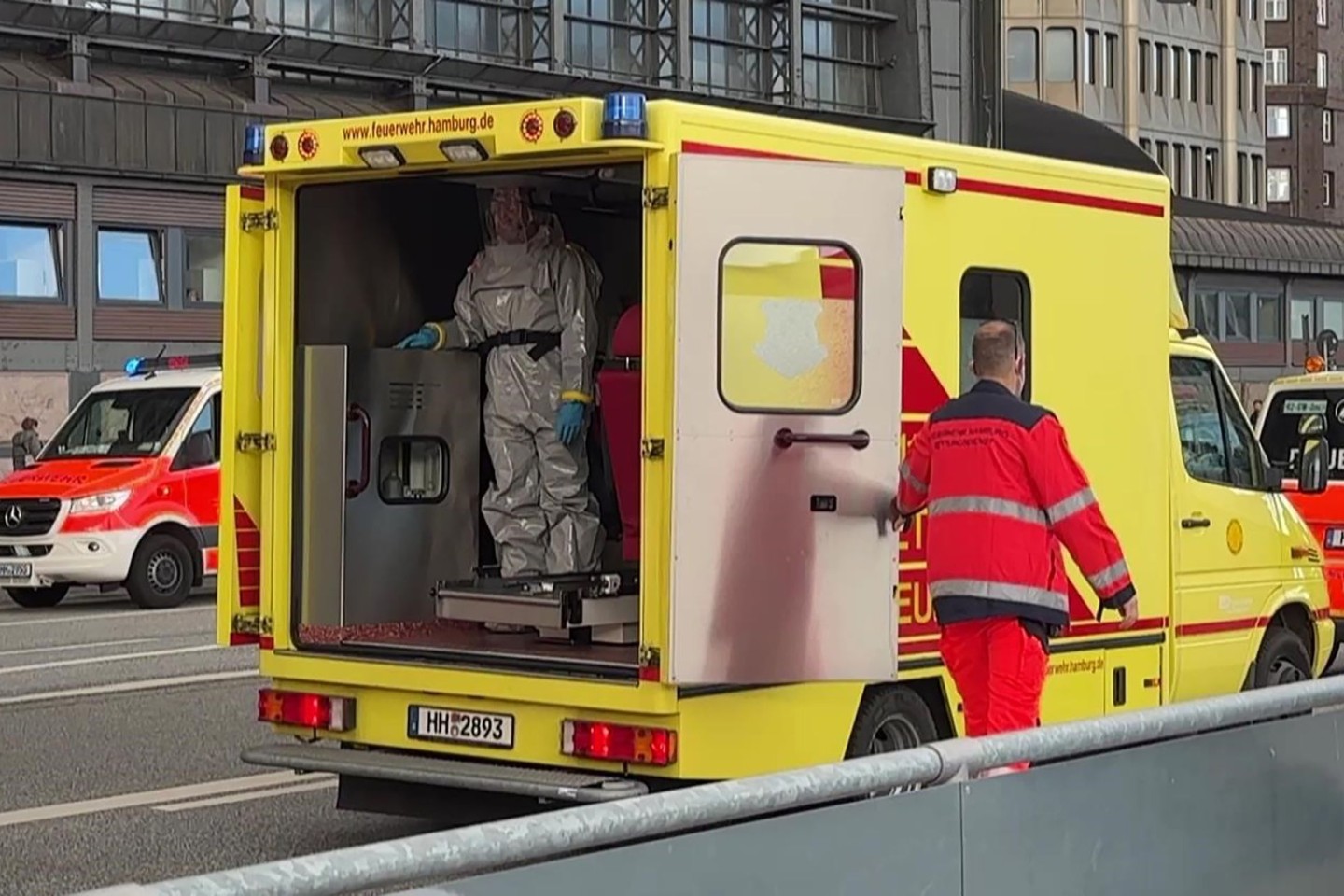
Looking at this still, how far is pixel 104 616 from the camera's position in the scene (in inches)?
789

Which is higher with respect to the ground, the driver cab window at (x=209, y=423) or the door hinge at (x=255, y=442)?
the driver cab window at (x=209, y=423)

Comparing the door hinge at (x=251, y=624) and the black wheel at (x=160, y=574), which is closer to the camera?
the door hinge at (x=251, y=624)

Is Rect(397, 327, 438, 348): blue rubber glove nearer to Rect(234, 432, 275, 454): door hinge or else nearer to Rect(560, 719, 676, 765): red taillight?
Rect(234, 432, 275, 454): door hinge

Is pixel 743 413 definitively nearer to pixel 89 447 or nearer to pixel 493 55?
pixel 89 447

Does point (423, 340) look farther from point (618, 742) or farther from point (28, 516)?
point (28, 516)

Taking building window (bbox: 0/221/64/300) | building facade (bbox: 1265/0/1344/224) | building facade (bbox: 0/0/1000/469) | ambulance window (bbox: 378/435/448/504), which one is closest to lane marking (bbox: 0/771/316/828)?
ambulance window (bbox: 378/435/448/504)

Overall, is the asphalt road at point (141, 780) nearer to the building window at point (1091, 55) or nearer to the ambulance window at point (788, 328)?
the ambulance window at point (788, 328)

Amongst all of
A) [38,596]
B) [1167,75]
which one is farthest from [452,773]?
[1167,75]

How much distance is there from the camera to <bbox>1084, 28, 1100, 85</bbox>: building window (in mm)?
73125

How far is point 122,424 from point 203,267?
15.1 meters

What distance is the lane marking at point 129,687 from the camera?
43.9 feet

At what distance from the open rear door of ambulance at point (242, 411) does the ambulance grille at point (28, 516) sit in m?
12.5

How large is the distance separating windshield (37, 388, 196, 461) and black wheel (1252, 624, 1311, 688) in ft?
40.9

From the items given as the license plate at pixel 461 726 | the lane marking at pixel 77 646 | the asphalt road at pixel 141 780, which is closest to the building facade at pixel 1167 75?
the lane marking at pixel 77 646
